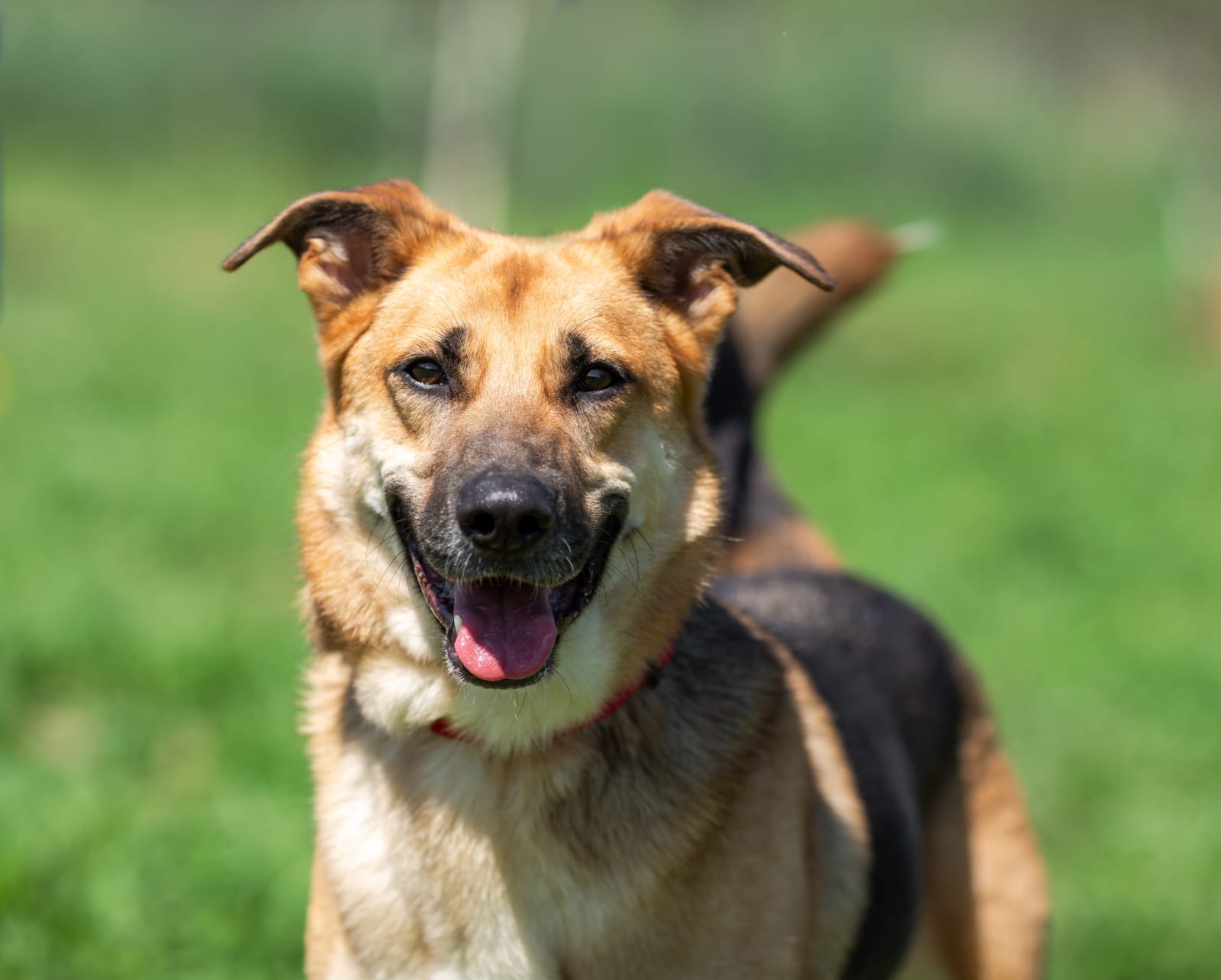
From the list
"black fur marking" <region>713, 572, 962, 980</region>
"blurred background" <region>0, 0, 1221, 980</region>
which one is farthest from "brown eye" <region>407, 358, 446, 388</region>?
"blurred background" <region>0, 0, 1221, 980</region>

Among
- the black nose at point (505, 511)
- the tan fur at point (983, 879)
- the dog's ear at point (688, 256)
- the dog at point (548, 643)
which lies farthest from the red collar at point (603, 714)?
the tan fur at point (983, 879)

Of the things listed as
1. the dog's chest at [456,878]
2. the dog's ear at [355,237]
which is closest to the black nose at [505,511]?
the dog's chest at [456,878]

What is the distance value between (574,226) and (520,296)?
12.6 metres

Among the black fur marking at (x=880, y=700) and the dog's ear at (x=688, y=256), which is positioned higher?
the dog's ear at (x=688, y=256)

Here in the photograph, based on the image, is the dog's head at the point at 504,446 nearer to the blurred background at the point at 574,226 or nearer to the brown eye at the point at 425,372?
the brown eye at the point at 425,372

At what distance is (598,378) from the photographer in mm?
3016

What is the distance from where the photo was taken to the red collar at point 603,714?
2916 mm

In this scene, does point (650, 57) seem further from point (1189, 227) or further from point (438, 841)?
point (438, 841)

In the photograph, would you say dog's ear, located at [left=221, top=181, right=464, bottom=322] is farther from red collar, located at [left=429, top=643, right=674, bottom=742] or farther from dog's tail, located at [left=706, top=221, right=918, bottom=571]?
dog's tail, located at [left=706, top=221, right=918, bottom=571]

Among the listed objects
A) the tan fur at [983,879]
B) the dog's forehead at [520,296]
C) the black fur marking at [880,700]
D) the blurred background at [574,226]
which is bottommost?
the blurred background at [574,226]

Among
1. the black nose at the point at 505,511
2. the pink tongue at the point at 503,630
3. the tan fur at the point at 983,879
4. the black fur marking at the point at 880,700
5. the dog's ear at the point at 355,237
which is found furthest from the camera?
the tan fur at the point at 983,879

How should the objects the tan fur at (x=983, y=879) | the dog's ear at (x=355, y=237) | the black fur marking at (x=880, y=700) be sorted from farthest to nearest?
the tan fur at (x=983, y=879), the black fur marking at (x=880, y=700), the dog's ear at (x=355, y=237)

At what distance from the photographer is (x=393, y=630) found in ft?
9.59

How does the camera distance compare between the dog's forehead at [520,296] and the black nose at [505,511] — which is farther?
the dog's forehead at [520,296]
